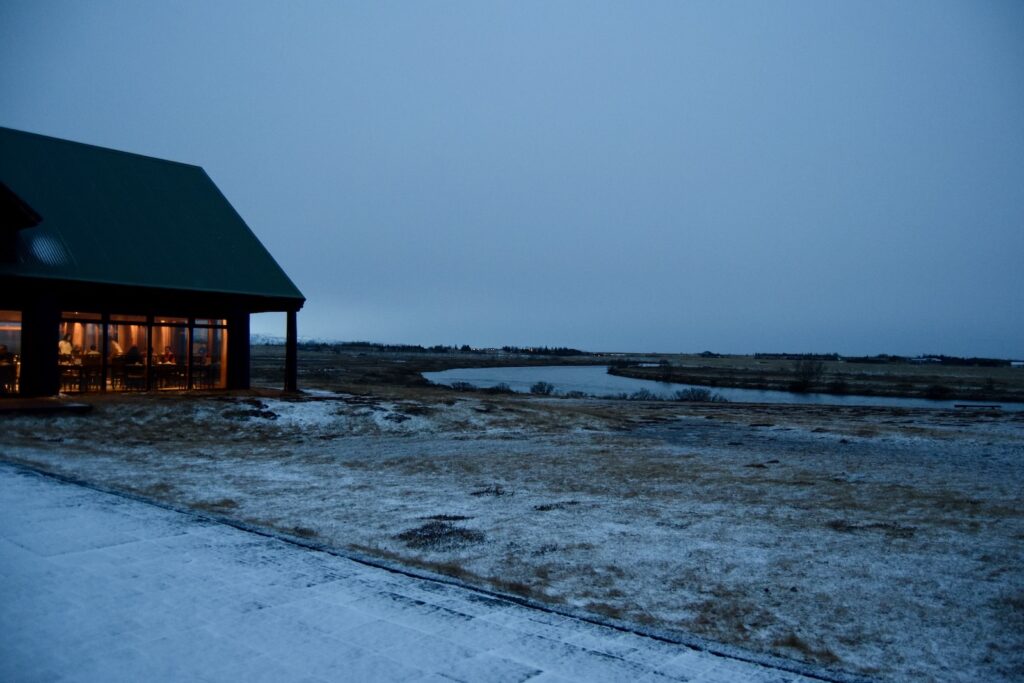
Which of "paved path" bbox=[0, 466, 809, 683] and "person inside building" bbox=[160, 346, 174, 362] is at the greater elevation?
"person inside building" bbox=[160, 346, 174, 362]

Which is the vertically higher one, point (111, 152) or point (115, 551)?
point (111, 152)

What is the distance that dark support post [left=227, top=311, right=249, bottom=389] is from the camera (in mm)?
21000

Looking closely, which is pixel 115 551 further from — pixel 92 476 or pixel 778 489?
pixel 778 489

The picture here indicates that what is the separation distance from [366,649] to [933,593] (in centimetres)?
458

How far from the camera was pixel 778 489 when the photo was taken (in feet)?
32.5

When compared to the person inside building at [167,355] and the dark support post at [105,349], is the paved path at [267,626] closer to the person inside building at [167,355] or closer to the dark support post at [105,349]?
the dark support post at [105,349]

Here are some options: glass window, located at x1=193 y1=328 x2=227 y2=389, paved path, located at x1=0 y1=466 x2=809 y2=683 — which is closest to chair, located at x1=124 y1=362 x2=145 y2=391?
glass window, located at x1=193 y1=328 x2=227 y2=389

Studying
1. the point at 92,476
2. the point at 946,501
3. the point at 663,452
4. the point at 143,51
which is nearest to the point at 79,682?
the point at 92,476

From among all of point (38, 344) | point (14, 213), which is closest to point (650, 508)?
point (38, 344)

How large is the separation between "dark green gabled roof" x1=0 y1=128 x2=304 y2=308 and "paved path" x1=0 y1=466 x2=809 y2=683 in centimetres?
1396

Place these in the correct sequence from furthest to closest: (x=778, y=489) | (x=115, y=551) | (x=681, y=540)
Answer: (x=778, y=489)
(x=681, y=540)
(x=115, y=551)

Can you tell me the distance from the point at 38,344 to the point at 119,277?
2.50 m

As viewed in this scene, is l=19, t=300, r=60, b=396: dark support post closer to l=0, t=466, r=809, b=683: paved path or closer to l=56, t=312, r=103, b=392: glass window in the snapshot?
l=56, t=312, r=103, b=392: glass window

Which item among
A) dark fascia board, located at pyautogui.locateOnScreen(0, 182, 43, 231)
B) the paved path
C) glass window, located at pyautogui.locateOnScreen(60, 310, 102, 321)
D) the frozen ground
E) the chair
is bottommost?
the frozen ground
